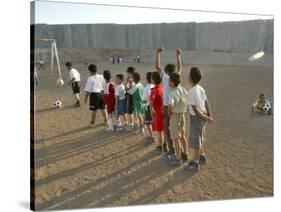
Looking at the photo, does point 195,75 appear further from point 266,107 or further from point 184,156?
point 266,107

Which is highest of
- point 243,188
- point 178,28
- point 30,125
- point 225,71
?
point 178,28

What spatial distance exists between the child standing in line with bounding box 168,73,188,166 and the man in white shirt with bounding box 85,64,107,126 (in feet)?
2.94

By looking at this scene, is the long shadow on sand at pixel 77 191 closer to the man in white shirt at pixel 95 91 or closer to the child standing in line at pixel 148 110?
the child standing in line at pixel 148 110

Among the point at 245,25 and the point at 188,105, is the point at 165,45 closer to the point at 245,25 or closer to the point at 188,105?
the point at 188,105

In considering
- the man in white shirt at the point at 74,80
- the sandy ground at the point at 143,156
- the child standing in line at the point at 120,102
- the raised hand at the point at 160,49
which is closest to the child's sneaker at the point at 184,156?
the sandy ground at the point at 143,156

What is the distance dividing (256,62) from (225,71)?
53 centimetres

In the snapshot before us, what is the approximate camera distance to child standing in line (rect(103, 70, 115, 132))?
641 centimetres

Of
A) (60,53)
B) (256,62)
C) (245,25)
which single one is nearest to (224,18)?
(245,25)

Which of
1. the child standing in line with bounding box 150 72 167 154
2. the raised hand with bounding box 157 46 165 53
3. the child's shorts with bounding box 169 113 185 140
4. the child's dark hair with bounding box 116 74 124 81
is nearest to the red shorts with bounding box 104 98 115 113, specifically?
the child's dark hair with bounding box 116 74 124 81

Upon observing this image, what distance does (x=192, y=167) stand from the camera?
6.59m

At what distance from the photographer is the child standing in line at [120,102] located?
21.2 feet

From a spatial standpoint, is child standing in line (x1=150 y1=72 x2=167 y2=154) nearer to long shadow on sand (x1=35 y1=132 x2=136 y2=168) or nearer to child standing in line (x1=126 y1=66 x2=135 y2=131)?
child standing in line (x1=126 y1=66 x2=135 y2=131)

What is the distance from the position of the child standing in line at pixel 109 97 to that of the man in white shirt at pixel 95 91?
0.05m

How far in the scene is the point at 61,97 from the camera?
622 centimetres
